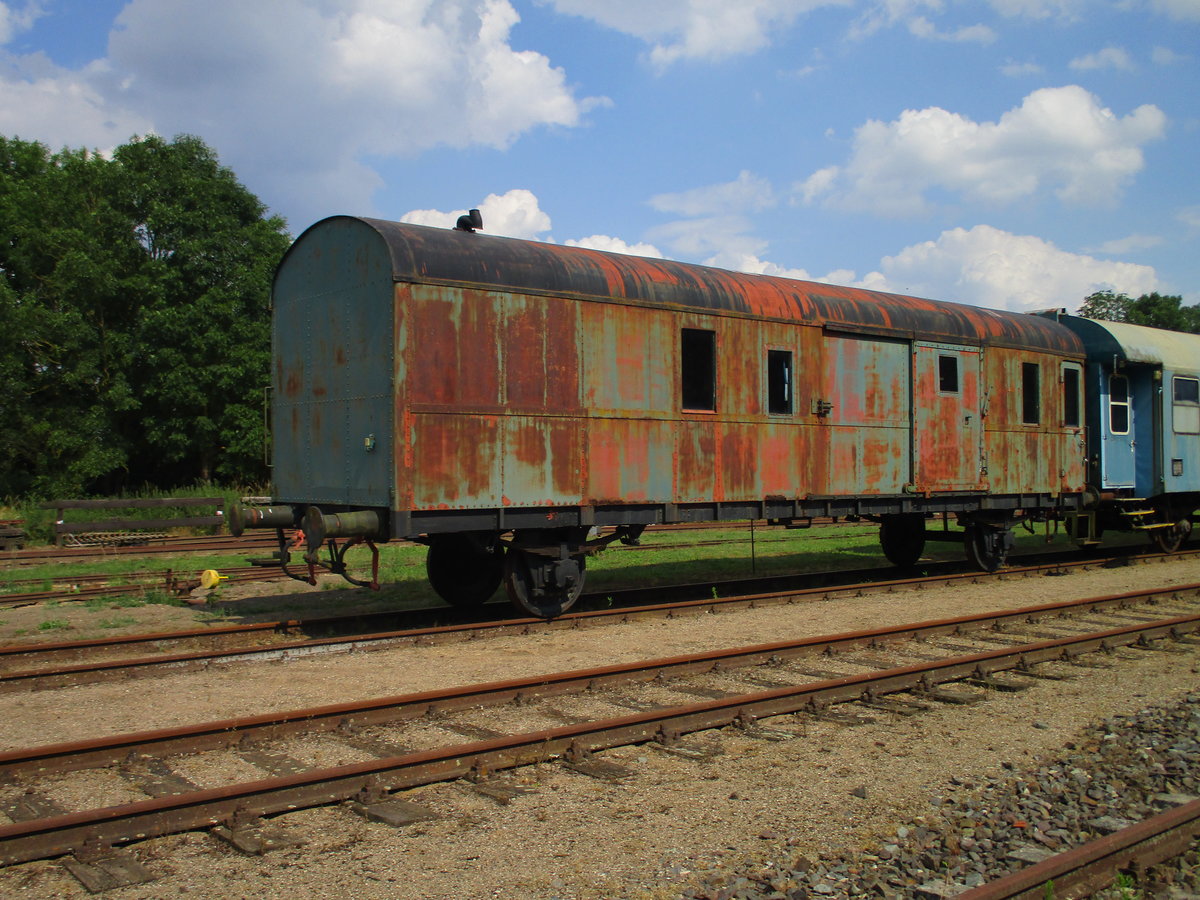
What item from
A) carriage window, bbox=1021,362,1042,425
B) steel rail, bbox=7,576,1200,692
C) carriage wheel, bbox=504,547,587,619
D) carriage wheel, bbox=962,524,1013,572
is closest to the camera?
steel rail, bbox=7,576,1200,692

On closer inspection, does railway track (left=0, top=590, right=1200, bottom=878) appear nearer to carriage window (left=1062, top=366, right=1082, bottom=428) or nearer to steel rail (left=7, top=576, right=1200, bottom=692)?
steel rail (left=7, top=576, right=1200, bottom=692)

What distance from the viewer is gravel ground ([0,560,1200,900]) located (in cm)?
411

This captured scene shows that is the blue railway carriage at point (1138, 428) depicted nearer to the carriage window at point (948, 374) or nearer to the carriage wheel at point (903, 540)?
the carriage wheel at point (903, 540)

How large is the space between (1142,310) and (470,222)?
5989 centimetres

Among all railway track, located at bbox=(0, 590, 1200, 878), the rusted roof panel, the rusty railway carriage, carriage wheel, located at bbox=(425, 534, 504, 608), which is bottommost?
railway track, located at bbox=(0, 590, 1200, 878)

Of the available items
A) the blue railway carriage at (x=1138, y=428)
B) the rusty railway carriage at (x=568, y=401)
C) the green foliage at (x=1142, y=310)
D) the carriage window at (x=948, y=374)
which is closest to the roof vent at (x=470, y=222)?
the rusty railway carriage at (x=568, y=401)

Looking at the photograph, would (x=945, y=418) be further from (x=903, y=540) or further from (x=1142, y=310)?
(x=1142, y=310)

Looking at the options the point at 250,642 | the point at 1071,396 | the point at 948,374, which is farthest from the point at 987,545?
the point at 250,642

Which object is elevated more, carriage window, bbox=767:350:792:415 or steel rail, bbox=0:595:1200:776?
carriage window, bbox=767:350:792:415

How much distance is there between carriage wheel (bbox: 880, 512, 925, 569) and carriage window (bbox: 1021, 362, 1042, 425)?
2.37 metres

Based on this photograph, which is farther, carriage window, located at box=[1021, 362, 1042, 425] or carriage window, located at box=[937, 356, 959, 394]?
carriage window, located at box=[1021, 362, 1042, 425]

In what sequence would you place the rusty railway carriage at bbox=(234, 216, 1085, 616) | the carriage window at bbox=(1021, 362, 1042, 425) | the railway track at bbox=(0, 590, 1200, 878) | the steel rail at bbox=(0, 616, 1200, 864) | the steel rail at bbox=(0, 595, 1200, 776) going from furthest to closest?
the carriage window at bbox=(1021, 362, 1042, 425) < the rusty railway carriage at bbox=(234, 216, 1085, 616) < the steel rail at bbox=(0, 595, 1200, 776) < the railway track at bbox=(0, 590, 1200, 878) < the steel rail at bbox=(0, 616, 1200, 864)

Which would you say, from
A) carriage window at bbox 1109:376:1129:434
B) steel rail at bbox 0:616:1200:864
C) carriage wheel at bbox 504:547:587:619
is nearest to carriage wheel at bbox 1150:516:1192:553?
carriage window at bbox 1109:376:1129:434

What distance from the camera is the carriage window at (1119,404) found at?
16172 millimetres
